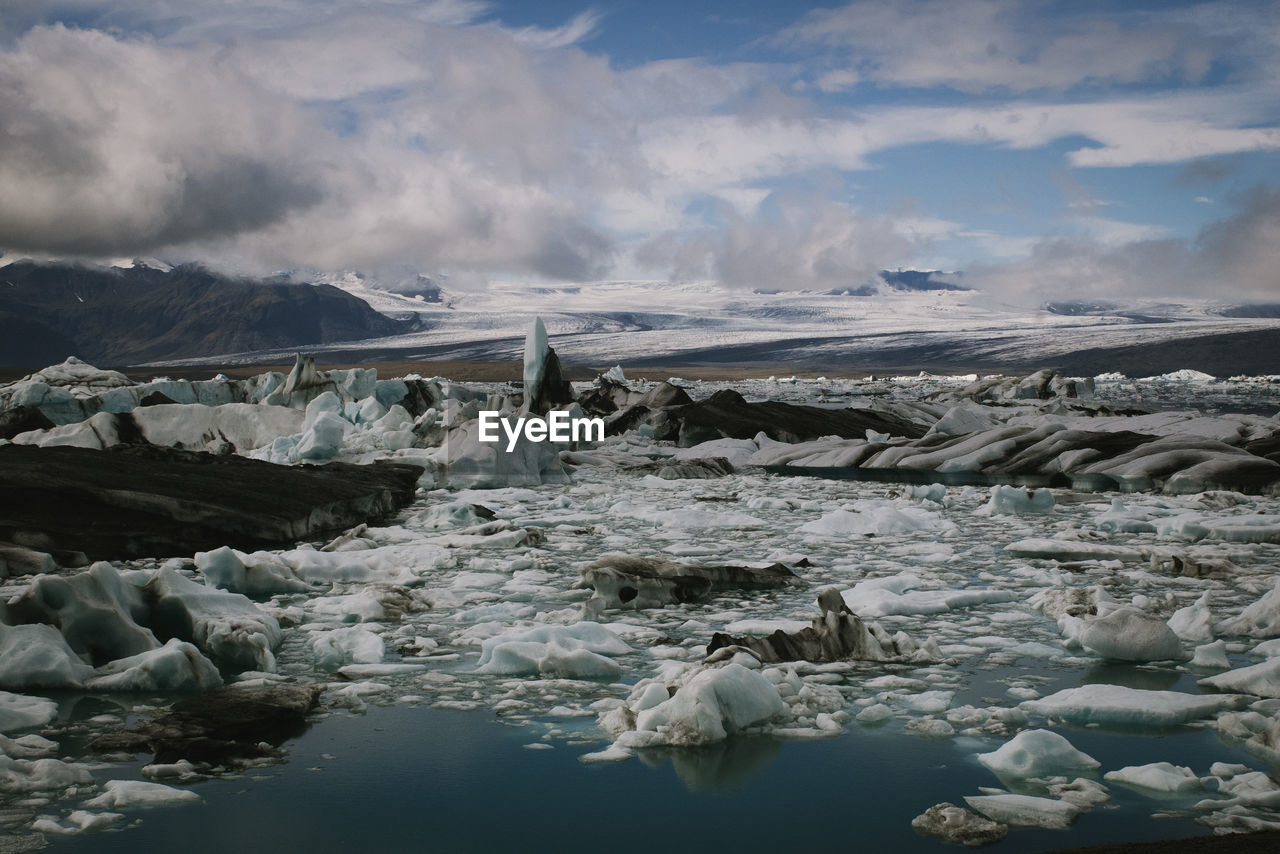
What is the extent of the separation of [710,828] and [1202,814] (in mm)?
1644

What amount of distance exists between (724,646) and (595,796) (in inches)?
60.9

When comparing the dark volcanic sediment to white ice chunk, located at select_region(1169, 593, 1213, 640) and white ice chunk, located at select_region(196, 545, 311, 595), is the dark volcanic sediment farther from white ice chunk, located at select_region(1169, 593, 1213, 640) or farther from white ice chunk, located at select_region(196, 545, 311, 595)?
white ice chunk, located at select_region(1169, 593, 1213, 640)

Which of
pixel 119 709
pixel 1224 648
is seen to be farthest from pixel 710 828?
pixel 1224 648

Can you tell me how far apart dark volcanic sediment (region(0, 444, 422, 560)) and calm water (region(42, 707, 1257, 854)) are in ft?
16.7

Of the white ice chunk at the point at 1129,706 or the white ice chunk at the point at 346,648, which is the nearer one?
the white ice chunk at the point at 1129,706

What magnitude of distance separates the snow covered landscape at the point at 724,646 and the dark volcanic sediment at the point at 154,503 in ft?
0.64

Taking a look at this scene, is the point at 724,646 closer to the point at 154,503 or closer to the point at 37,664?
the point at 37,664

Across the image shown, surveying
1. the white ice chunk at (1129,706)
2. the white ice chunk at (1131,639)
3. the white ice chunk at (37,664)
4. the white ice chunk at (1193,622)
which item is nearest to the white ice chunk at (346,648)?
the white ice chunk at (37,664)

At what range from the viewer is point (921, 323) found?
128 meters

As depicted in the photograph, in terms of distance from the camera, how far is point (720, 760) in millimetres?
4000

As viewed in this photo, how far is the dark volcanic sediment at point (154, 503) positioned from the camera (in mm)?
8414

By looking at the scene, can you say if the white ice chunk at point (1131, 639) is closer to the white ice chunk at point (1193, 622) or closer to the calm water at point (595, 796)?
the white ice chunk at point (1193, 622)

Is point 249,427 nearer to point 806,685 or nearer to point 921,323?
point 806,685

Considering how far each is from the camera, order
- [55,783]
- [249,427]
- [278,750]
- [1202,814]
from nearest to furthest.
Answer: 1. [1202,814]
2. [55,783]
3. [278,750]
4. [249,427]
